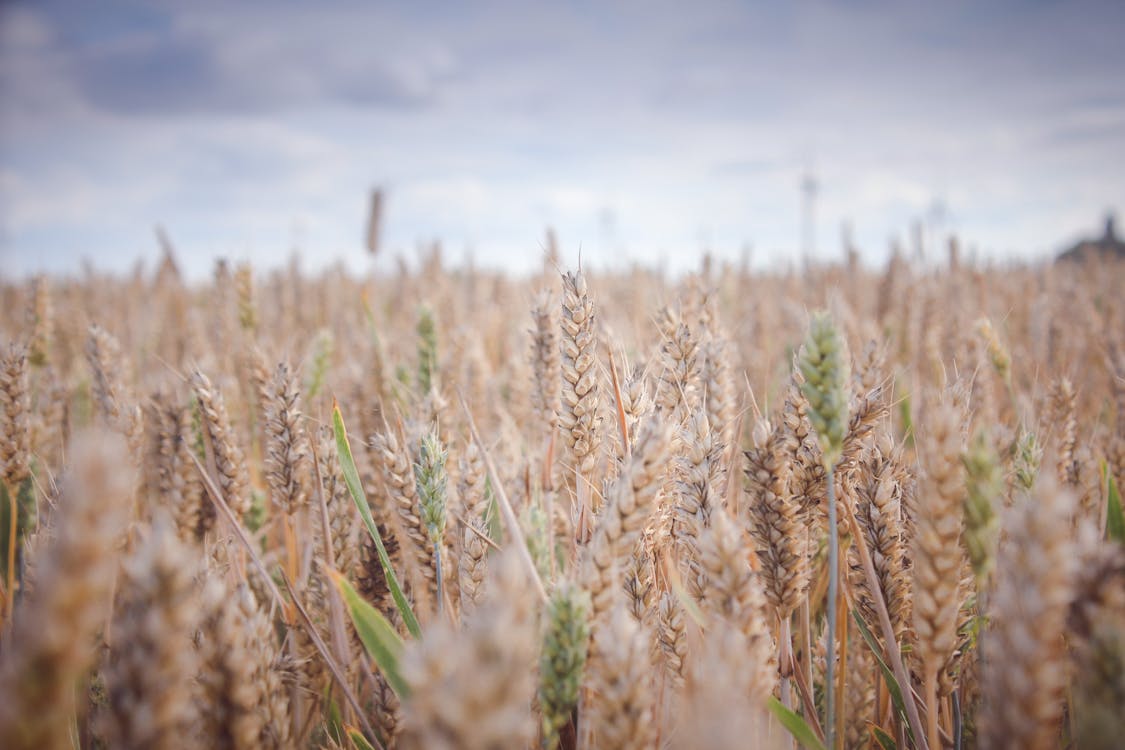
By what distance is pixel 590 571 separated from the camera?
38.3 inches

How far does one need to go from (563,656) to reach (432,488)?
54cm

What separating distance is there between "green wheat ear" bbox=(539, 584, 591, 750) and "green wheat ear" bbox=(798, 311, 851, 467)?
21.3 inches

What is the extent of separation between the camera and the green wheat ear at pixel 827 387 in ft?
3.32

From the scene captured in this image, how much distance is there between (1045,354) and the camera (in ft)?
12.8

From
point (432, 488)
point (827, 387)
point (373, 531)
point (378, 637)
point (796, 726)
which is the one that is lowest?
point (796, 726)

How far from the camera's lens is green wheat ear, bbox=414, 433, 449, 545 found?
49.2 inches

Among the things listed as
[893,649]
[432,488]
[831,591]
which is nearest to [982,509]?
[831,591]

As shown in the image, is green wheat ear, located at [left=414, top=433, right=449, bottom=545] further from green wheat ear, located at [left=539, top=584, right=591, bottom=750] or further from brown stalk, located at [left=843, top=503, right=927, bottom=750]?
brown stalk, located at [left=843, top=503, right=927, bottom=750]

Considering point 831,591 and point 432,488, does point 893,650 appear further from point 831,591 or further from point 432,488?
point 432,488

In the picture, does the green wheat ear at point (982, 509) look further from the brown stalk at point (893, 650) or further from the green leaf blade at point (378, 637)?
the green leaf blade at point (378, 637)

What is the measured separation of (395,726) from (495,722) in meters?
1.01

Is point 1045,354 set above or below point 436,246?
below

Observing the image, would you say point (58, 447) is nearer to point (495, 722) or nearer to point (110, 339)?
point (110, 339)

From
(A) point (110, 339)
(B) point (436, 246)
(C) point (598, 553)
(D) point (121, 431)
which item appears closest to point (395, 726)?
(C) point (598, 553)
